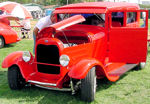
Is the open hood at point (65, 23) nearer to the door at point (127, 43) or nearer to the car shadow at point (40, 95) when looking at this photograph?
the door at point (127, 43)

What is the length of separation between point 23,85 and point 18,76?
0.89 feet

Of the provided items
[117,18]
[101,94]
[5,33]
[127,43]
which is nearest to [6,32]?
[5,33]

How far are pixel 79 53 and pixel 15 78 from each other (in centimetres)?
147

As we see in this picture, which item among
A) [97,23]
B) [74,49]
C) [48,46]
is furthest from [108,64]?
[48,46]

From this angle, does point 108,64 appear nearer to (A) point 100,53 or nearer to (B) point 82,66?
(A) point 100,53

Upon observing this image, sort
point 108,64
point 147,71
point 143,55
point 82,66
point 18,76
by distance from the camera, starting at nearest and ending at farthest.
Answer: point 82,66, point 18,76, point 143,55, point 108,64, point 147,71

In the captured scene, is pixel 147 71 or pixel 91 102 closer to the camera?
pixel 91 102

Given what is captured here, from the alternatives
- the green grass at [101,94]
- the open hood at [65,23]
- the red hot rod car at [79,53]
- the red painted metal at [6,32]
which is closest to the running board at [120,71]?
the red hot rod car at [79,53]

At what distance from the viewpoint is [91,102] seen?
13.7ft

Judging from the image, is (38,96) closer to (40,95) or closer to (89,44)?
(40,95)

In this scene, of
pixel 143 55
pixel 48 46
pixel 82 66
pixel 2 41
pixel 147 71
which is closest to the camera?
pixel 82 66

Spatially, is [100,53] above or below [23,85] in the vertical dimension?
above

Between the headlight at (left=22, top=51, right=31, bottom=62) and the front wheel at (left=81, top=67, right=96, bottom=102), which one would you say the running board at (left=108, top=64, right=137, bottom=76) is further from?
the headlight at (left=22, top=51, right=31, bottom=62)

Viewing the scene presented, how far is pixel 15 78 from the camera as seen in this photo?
4.72m
